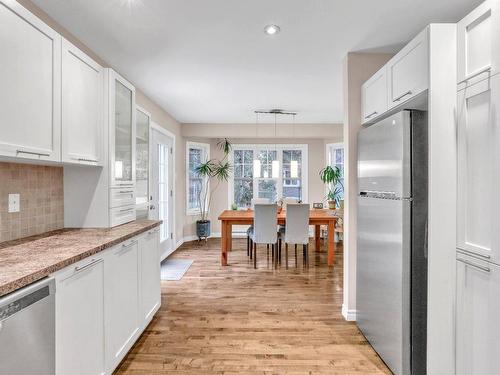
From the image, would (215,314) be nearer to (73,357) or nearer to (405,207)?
(73,357)

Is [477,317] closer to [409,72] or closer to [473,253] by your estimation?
[473,253]

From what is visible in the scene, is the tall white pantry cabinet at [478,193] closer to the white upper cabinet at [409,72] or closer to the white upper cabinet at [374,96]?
the white upper cabinet at [409,72]

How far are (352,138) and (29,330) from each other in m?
2.54

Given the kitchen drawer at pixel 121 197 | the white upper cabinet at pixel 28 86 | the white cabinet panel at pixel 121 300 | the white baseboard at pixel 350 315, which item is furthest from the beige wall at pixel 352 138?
the white upper cabinet at pixel 28 86

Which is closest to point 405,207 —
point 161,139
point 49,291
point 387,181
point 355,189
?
point 387,181

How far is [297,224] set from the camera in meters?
4.28

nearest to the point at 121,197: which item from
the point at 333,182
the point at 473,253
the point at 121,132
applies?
the point at 121,132

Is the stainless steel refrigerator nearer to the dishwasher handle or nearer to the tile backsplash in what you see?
the dishwasher handle

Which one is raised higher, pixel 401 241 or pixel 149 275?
pixel 401 241

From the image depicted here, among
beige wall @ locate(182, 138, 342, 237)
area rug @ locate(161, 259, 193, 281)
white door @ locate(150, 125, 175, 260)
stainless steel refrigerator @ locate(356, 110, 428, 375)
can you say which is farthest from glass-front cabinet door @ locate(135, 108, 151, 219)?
beige wall @ locate(182, 138, 342, 237)

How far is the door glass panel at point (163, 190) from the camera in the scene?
15.5ft

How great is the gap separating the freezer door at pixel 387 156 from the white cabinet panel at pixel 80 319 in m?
1.87

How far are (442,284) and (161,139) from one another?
413cm

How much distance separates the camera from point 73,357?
145 cm
